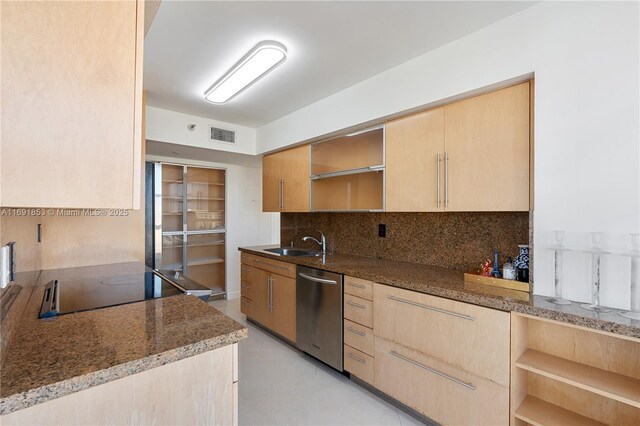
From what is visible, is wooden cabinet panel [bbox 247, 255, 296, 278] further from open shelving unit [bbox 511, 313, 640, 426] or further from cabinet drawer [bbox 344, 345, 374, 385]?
open shelving unit [bbox 511, 313, 640, 426]

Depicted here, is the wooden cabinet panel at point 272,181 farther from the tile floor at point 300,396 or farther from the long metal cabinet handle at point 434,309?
the long metal cabinet handle at point 434,309

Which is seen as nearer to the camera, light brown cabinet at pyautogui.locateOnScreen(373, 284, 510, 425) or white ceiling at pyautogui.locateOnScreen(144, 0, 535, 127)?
light brown cabinet at pyautogui.locateOnScreen(373, 284, 510, 425)

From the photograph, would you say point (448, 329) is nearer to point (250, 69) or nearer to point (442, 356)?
point (442, 356)

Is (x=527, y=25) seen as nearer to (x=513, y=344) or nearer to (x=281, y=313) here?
(x=513, y=344)

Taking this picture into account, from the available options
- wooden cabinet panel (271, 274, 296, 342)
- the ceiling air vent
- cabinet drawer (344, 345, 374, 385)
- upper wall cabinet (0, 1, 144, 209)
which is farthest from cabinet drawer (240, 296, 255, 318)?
upper wall cabinet (0, 1, 144, 209)

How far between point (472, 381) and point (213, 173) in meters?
4.32

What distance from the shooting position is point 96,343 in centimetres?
98

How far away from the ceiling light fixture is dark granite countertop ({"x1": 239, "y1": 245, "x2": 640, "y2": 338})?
1.60 metres

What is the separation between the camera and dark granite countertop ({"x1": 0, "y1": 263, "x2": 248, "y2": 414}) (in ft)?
2.54

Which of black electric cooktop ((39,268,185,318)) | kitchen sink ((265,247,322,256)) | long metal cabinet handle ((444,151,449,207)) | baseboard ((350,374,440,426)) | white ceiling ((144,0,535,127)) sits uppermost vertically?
white ceiling ((144,0,535,127))

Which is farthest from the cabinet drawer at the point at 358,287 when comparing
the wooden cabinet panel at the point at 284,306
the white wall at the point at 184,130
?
the white wall at the point at 184,130

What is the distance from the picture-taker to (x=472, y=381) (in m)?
1.69

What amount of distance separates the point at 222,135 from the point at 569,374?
3.67m

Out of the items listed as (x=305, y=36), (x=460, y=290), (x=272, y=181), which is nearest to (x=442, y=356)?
(x=460, y=290)
